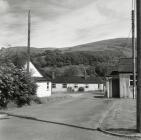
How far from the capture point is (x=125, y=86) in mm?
32500

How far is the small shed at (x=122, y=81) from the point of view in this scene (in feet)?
107

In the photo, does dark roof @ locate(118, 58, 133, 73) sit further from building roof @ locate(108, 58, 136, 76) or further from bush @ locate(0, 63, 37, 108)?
bush @ locate(0, 63, 37, 108)

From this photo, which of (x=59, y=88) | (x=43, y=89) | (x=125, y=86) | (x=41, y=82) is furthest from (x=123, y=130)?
(x=59, y=88)

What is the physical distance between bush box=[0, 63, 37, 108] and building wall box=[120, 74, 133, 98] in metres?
12.3

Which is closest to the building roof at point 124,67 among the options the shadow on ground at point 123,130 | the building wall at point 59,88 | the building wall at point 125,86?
the building wall at point 125,86

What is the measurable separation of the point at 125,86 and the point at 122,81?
2.22 feet

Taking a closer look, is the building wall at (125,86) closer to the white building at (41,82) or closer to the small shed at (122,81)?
the small shed at (122,81)

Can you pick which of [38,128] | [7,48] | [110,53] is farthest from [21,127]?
[110,53]

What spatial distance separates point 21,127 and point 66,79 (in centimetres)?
5720

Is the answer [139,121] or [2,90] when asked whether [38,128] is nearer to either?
[139,121]

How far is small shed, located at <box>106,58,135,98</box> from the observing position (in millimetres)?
32469

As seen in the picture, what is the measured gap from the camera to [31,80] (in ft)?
78.1

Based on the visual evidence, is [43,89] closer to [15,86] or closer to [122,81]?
[122,81]

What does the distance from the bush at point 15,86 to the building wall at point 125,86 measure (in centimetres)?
1230
